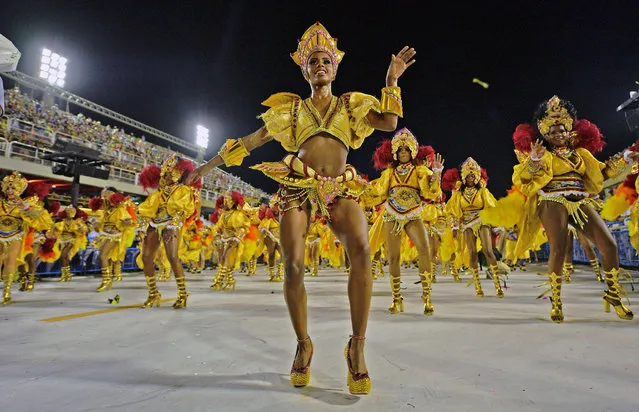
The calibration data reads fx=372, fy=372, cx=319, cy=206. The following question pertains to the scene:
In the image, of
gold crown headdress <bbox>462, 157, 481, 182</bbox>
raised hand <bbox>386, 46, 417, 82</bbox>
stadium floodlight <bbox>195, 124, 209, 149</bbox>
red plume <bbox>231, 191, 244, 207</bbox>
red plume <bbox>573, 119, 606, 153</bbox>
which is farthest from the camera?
stadium floodlight <bbox>195, 124, 209, 149</bbox>

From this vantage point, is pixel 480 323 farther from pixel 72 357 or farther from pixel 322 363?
pixel 72 357

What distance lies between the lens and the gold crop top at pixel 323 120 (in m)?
2.31

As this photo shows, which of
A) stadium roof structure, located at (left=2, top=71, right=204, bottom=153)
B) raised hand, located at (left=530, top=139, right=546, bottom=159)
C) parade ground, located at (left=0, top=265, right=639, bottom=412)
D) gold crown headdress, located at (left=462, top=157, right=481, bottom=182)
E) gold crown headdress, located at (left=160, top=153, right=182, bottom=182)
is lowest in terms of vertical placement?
parade ground, located at (left=0, top=265, right=639, bottom=412)

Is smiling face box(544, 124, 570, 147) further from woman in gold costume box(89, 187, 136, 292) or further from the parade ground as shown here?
woman in gold costume box(89, 187, 136, 292)

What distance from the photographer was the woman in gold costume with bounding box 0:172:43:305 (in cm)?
570

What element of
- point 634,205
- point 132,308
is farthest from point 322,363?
point 634,205

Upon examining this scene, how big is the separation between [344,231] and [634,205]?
15.3ft

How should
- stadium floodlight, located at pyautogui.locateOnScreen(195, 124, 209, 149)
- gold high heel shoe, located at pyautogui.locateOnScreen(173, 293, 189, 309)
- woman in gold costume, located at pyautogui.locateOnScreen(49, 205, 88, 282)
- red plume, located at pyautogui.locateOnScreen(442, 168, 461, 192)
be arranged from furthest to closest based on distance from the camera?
stadium floodlight, located at pyautogui.locateOnScreen(195, 124, 209, 149)
woman in gold costume, located at pyautogui.locateOnScreen(49, 205, 88, 282)
red plume, located at pyautogui.locateOnScreen(442, 168, 461, 192)
gold high heel shoe, located at pyautogui.locateOnScreen(173, 293, 189, 309)

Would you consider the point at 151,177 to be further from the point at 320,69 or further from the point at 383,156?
the point at 320,69

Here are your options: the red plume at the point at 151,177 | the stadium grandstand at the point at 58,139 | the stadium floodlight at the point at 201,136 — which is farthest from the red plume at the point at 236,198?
the stadium floodlight at the point at 201,136

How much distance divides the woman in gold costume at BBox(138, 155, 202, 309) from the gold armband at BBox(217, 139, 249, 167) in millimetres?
2389

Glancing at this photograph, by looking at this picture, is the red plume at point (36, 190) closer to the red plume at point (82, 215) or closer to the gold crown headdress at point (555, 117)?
the red plume at point (82, 215)

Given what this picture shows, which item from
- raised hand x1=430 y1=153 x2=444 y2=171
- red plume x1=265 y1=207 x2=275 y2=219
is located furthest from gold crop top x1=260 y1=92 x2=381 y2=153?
red plume x1=265 y1=207 x2=275 y2=219

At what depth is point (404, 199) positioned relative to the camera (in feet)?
14.7
